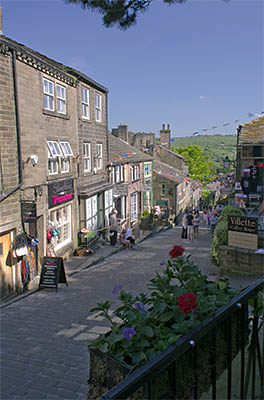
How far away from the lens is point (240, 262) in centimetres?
1041

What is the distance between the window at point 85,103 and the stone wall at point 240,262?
34.7ft

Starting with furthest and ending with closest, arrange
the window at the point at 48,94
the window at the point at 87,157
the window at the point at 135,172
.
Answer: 1. the window at the point at 135,172
2. the window at the point at 87,157
3. the window at the point at 48,94

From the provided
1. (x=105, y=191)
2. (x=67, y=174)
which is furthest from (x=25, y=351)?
(x=105, y=191)

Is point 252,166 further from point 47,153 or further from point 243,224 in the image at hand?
point 47,153

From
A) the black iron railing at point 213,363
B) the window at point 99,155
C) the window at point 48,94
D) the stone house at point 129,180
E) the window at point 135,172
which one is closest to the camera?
the black iron railing at point 213,363

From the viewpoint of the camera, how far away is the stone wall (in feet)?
33.0

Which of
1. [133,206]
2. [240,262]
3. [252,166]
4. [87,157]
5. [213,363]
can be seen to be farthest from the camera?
[133,206]

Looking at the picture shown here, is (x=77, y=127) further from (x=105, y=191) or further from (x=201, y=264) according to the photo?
(x=201, y=264)

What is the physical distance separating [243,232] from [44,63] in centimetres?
953

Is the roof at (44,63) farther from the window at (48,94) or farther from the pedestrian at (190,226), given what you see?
the pedestrian at (190,226)

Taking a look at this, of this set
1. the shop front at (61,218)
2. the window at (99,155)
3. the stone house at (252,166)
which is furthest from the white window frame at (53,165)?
the stone house at (252,166)

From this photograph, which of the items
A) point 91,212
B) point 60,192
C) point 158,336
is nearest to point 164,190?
point 91,212

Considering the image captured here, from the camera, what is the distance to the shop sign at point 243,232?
9.88 metres

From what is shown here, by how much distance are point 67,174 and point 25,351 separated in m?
9.66
